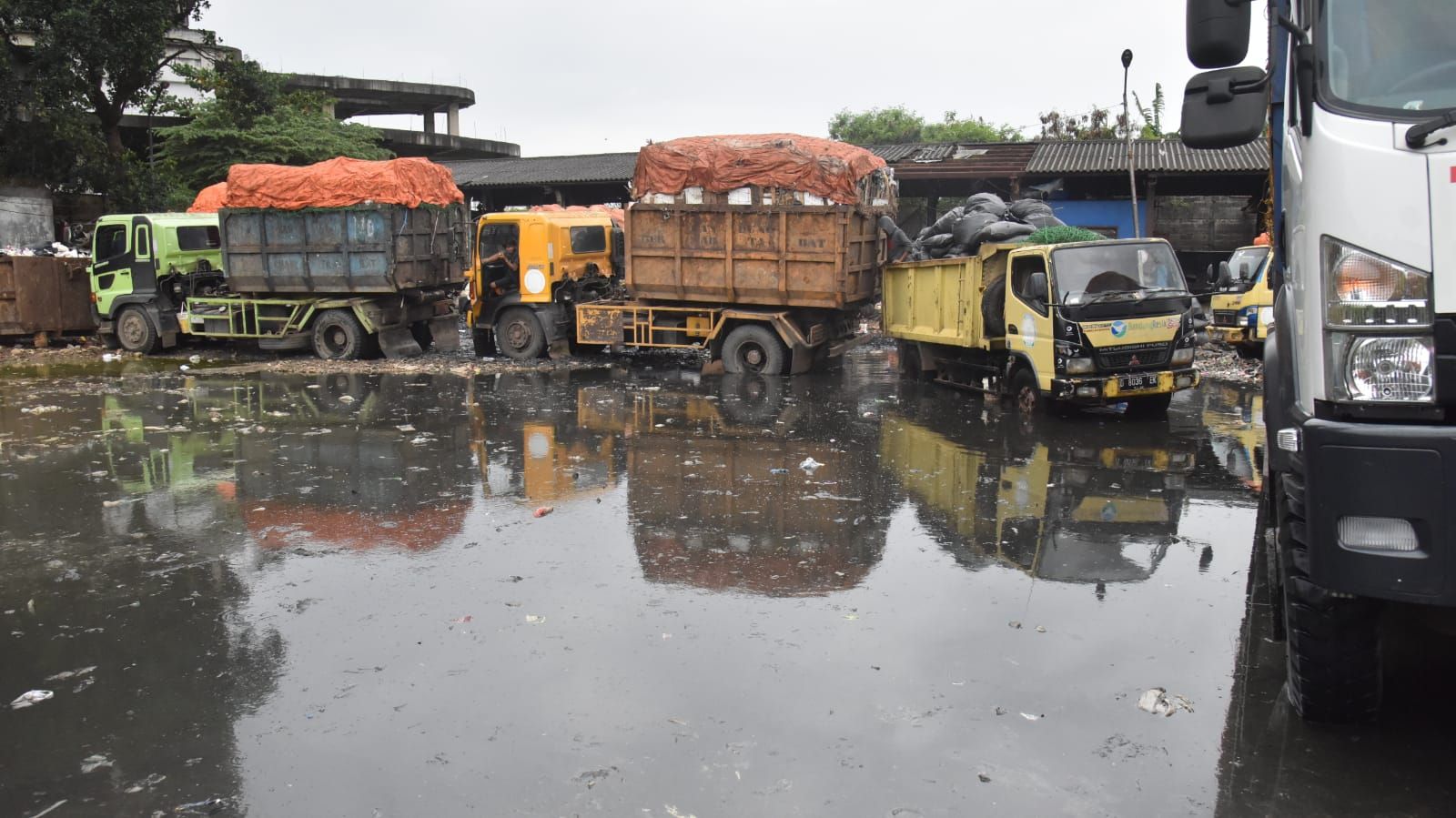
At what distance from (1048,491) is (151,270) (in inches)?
599

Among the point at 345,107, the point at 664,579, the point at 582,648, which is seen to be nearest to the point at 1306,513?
the point at 582,648

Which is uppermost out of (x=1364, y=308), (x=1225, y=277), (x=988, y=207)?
(x=988, y=207)

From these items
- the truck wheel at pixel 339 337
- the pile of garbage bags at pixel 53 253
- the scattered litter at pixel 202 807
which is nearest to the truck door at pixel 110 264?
the pile of garbage bags at pixel 53 253

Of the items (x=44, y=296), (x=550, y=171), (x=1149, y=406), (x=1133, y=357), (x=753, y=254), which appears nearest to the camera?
(x=1133, y=357)

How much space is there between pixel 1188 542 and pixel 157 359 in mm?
15996

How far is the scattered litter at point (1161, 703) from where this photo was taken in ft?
13.4

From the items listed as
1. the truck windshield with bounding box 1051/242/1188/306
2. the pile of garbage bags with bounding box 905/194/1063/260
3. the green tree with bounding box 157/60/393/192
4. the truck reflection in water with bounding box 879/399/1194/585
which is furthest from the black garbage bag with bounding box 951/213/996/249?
the green tree with bounding box 157/60/393/192

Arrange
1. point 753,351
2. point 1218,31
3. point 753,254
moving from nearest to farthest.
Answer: point 1218,31 → point 753,254 → point 753,351

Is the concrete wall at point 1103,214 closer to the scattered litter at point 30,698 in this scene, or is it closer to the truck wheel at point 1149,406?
the truck wheel at point 1149,406

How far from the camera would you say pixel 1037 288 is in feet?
33.4

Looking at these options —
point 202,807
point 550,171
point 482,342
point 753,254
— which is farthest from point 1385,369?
point 550,171

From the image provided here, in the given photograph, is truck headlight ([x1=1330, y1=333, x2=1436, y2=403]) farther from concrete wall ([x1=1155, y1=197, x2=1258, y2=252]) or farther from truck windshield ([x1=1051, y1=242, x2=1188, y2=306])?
concrete wall ([x1=1155, y1=197, x2=1258, y2=252])

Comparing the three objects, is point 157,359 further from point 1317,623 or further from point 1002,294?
point 1317,623

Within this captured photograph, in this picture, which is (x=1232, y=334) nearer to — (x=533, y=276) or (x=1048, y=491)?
(x=1048, y=491)
